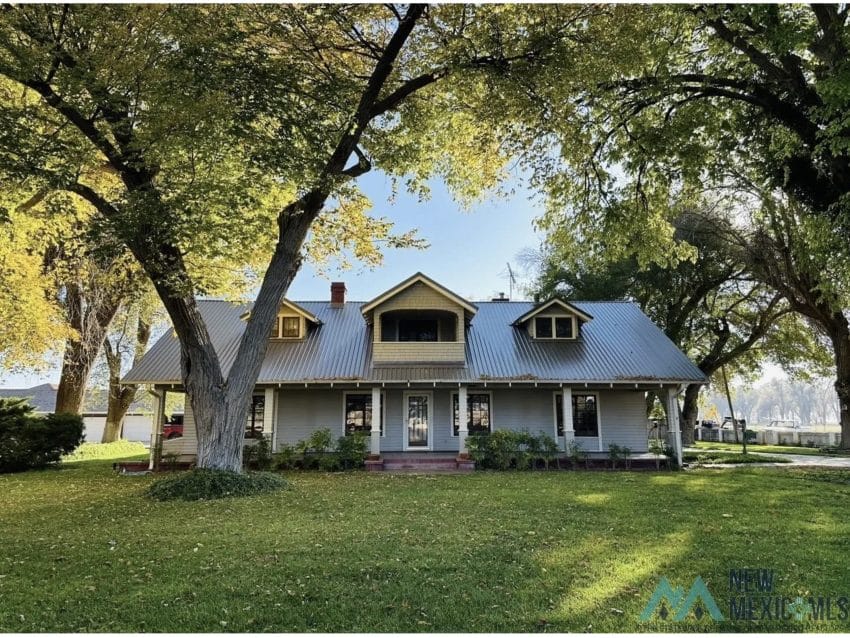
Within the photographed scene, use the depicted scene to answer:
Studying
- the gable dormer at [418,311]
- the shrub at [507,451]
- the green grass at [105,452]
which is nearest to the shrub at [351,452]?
the gable dormer at [418,311]

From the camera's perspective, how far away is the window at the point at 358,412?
1773 cm

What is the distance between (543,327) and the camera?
767 inches

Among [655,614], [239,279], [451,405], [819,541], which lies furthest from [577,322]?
[655,614]

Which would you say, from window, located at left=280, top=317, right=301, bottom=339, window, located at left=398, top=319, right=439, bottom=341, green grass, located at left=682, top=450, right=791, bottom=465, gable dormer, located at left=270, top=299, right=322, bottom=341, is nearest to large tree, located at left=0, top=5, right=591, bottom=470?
gable dormer, located at left=270, top=299, right=322, bottom=341

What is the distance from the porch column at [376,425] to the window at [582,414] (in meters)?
5.91

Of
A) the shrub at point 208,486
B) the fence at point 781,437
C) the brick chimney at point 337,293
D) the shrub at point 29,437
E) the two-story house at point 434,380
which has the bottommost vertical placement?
the fence at point 781,437

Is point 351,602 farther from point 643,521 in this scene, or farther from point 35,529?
point 35,529

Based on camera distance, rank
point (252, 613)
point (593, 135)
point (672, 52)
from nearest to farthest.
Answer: point (252, 613)
point (672, 52)
point (593, 135)

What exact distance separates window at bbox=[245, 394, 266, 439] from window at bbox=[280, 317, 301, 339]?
244 centimetres

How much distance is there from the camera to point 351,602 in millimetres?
4402

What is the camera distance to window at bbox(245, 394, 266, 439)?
→ 17.3 m

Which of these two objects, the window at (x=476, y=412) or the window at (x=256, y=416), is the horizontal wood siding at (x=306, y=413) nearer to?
the window at (x=256, y=416)

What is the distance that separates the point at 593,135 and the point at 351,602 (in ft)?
36.8

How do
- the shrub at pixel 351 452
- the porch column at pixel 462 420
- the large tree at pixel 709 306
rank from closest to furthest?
the shrub at pixel 351 452
the porch column at pixel 462 420
the large tree at pixel 709 306
